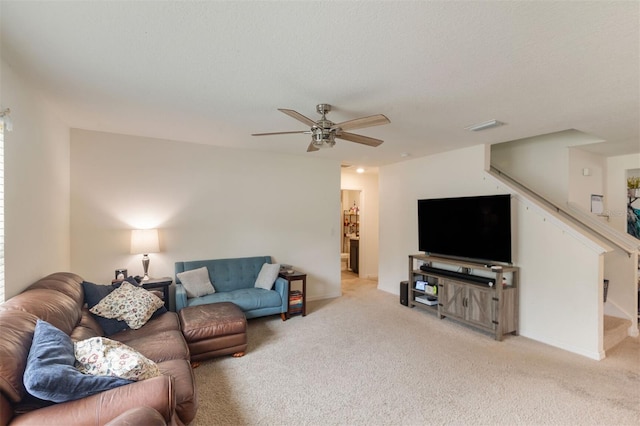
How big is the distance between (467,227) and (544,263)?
0.96m

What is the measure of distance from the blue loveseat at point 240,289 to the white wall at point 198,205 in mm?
195

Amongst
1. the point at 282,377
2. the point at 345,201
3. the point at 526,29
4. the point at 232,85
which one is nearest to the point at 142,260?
the point at 282,377

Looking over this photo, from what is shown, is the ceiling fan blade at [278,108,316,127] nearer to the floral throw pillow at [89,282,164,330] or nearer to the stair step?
the floral throw pillow at [89,282,164,330]

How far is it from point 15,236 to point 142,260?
1749 mm

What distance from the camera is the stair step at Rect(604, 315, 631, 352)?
3368 millimetres

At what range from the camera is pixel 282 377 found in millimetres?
2705

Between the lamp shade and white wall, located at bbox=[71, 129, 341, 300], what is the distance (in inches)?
10.8

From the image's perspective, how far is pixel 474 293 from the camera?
384 cm

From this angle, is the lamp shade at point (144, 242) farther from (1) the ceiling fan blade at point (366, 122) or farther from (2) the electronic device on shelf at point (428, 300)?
(2) the electronic device on shelf at point (428, 300)

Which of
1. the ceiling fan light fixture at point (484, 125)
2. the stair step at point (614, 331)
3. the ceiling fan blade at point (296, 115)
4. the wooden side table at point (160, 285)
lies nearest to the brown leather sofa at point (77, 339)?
the wooden side table at point (160, 285)

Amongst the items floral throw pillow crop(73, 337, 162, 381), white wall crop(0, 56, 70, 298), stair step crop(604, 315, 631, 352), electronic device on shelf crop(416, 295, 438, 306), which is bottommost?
stair step crop(604, 315, 631, 352)

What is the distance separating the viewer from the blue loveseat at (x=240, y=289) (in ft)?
12.4

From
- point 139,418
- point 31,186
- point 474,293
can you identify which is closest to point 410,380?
point 474,293

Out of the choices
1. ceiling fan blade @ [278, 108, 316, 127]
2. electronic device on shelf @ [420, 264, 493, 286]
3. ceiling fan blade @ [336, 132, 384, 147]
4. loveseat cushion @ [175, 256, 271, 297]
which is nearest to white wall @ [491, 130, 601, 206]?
electronic device on shelf @ [420, 264, 493, 286]
